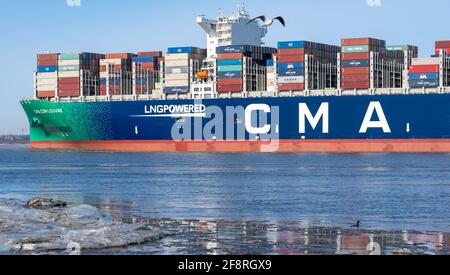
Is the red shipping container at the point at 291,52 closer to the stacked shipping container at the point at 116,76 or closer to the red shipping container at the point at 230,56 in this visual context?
the red shipping container at the point at 230,56

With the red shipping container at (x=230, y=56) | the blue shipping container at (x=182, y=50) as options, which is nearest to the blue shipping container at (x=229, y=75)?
the red shipping container at (x=230, y=56)

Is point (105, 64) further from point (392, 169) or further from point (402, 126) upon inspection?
point (392, 169)

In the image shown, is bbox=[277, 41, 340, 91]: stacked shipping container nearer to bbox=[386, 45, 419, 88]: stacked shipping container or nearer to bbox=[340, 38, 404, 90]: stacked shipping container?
bbox=[340, 38, 404, 90]: stacked shipping container

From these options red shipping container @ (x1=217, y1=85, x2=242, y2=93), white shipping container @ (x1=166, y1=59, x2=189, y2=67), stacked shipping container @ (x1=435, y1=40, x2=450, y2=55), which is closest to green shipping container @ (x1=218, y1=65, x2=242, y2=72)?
red shipping container @ (x1=217, y1=85, x2=242, y2=93)

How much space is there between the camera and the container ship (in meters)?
69.3

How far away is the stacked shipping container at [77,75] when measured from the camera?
84.1 metres

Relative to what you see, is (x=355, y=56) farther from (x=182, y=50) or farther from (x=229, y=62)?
(x=182, y=50)

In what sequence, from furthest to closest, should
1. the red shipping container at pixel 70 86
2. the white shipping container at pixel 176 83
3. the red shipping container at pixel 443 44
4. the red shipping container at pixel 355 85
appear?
the red shipping container at pixel 70 86, the white shipping container at pixel 176 83, the red shipping container at pixel 443 44, the red shipping container at pixel 355 85

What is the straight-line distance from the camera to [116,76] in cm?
8262

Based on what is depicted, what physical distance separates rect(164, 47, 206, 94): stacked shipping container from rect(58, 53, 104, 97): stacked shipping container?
9715mm

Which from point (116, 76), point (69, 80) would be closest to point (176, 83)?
point (116, 76)

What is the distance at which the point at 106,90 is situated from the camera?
8250 centimetres

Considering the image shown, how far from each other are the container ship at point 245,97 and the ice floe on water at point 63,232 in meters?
49.8
